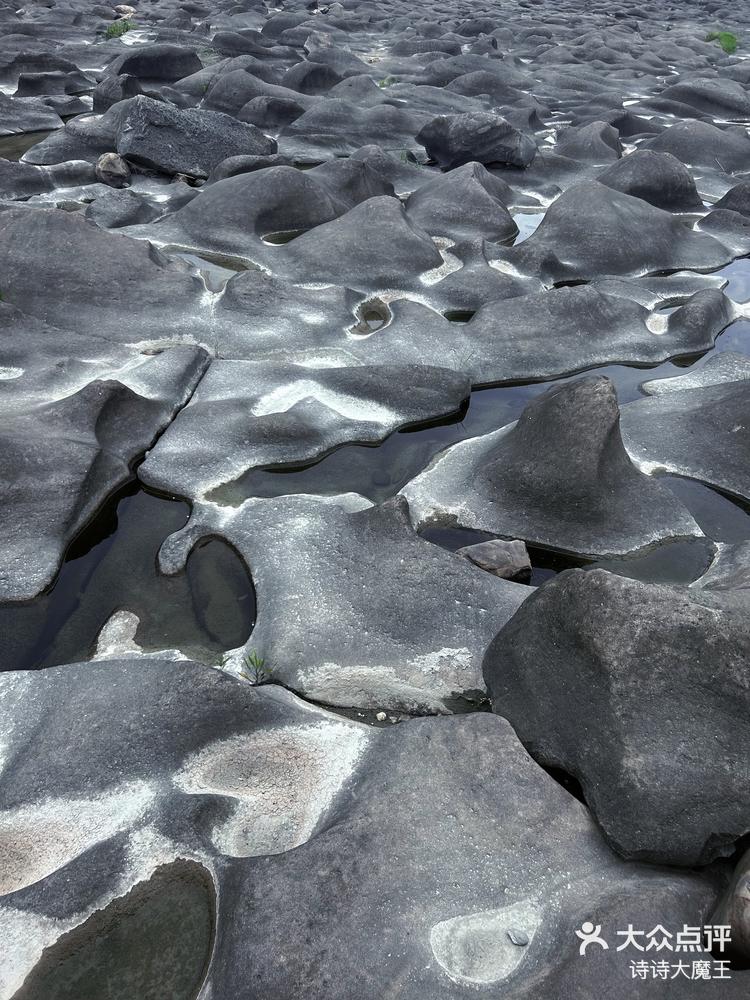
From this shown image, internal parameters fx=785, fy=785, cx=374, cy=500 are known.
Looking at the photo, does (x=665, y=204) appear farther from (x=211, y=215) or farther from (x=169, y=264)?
(x=169, y=264)

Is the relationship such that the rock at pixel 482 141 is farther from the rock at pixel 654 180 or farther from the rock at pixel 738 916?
the rock at pixel 738 916

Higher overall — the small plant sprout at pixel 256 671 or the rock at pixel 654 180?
the rock at pixel 654 180

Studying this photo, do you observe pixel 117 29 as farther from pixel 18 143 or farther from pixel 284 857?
pixel 284 857

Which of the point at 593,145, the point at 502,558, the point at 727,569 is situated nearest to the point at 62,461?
the point at 502,558

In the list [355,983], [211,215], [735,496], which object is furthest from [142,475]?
[211,215]

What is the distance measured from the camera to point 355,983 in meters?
2.48

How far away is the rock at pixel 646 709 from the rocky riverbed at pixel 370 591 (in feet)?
0.04

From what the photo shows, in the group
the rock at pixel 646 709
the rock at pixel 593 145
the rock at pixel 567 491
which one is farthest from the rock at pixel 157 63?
the rock at pixel 646 709

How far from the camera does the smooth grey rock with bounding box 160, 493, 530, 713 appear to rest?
3.75 m

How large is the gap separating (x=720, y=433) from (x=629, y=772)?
3.35 metres

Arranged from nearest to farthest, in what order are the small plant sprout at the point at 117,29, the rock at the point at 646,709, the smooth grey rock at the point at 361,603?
the rock at the point at 646,709 < the smooth grey rock at the point at 361,603 < the small plant sprout at the point at 117,29

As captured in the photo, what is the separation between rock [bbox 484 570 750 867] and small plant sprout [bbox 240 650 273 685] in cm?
115

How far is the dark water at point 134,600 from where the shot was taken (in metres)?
4.00

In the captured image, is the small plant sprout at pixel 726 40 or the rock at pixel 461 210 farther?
the small plant sprout at pixel 726 40
